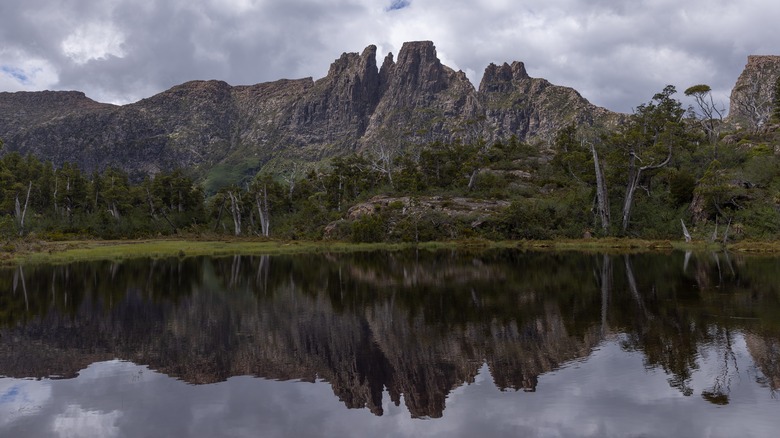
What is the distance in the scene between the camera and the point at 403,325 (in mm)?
20172

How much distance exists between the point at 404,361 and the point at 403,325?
489 cm

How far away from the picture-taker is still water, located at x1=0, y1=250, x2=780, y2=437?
1121cm

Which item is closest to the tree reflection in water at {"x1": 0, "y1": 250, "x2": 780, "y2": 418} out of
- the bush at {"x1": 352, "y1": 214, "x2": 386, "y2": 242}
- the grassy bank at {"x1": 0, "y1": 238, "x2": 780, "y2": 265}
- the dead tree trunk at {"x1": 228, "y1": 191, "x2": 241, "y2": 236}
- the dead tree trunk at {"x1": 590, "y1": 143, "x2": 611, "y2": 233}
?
the grassy bank at {"x1": 0, "y1": 238, "x2": 780, "y2": 265}

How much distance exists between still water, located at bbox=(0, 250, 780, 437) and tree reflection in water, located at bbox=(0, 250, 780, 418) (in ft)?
0.34

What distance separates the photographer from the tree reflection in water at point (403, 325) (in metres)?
14.4

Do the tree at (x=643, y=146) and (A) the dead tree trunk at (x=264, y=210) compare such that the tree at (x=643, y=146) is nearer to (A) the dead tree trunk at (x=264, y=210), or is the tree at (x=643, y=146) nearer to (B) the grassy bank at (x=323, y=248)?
(B) the grassy bank at (x=323, y=248)

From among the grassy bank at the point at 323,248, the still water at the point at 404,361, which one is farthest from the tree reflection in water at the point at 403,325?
the grassy bank at the point at 323,248

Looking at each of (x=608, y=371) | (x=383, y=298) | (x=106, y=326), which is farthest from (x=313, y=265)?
(x=608, y=371)

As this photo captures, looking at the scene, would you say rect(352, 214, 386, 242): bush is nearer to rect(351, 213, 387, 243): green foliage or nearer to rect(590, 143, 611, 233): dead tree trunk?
rect(351, 213, 387, 243): green foliage

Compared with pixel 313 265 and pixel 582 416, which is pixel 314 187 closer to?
pixel 313 265

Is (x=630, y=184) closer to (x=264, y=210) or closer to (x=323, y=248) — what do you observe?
(x=323, y=248)

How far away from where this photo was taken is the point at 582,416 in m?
11.0

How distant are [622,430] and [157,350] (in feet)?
49.8

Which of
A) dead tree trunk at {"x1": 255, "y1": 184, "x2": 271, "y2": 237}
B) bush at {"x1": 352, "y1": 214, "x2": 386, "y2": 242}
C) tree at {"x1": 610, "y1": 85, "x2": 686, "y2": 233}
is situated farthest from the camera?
dead tree trunk at {"x1": 255, "y1": 184, "x2": 271, "y2": 237}
